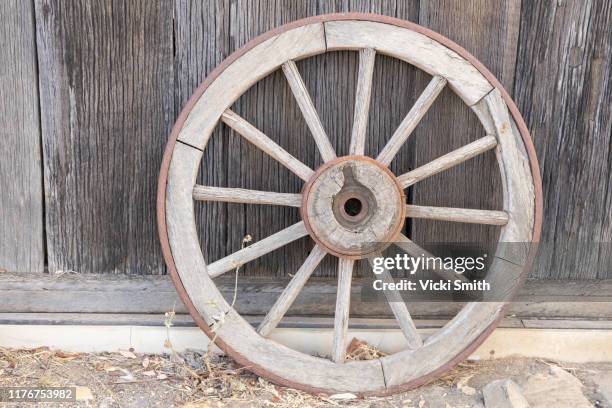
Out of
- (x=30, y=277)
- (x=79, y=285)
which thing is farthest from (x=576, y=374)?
(x=30, y=277)

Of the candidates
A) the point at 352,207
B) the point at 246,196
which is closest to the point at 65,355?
the point at 246,196

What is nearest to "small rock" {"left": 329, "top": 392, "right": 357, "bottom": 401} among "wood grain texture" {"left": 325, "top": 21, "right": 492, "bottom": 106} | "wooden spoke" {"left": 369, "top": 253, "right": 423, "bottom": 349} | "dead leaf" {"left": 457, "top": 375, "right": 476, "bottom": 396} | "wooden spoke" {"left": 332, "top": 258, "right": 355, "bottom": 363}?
"wooden spoke" {"left": 332, "top": 258, "right": 355, "bottom": 363}

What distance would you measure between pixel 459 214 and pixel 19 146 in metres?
1.55

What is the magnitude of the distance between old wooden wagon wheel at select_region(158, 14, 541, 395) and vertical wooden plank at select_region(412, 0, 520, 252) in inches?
5.7

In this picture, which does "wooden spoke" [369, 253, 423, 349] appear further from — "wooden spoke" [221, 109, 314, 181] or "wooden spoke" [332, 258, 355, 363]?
"wooden spoke" [221, 109, 314, 181]

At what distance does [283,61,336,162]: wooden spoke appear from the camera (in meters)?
2.09

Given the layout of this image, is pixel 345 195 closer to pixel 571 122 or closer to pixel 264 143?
pixel 264 143

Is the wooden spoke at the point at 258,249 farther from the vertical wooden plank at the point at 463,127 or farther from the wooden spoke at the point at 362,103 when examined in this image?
the vertical wooden plank at the point at 463,127

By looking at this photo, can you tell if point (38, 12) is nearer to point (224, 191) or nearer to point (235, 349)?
point (224, 191)

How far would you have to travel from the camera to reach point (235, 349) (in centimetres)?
213

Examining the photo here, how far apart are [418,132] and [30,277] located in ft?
4.96

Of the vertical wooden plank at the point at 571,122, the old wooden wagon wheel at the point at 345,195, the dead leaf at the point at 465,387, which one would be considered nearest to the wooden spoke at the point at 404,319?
the old wooden wagon wheel at the point at 345,195

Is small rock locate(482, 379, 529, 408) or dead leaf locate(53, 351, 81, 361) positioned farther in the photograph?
dead leaf locate(53, 351, 81, 361)

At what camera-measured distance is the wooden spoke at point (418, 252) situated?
2211mm
